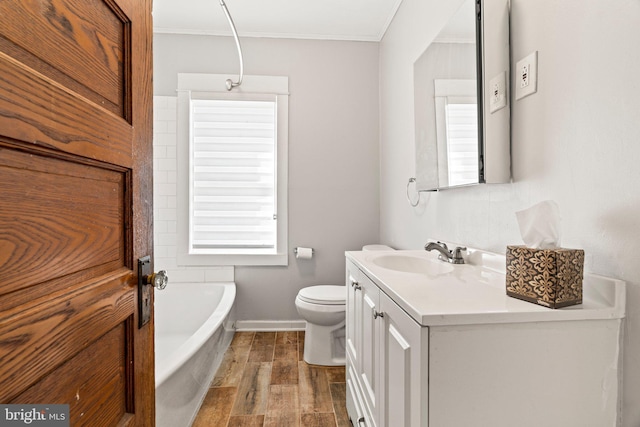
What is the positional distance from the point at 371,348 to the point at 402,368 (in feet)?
1.20

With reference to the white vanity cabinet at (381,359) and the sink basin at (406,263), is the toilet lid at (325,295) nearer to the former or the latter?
the white vanity cabinet at (381,359)

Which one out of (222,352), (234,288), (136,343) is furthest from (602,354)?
(234,288)

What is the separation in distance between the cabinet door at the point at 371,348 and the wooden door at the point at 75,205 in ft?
2.27

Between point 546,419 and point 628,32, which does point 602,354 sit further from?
point 628,32

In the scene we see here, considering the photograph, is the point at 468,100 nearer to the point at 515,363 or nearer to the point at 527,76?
the point at 527,76

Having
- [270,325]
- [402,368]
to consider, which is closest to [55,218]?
[402,368]

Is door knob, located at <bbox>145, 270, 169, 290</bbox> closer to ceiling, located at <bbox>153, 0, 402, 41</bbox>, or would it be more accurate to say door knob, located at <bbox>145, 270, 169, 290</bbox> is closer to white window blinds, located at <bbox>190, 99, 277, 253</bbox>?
white window blinds, located at <bbox>190, 99, 277, 253</bbox>

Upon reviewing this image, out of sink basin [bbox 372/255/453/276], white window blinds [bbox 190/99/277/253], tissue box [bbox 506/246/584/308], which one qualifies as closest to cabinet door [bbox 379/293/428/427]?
tissue box [bbox 506/246/584/308]

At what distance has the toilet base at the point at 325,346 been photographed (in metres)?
2.23

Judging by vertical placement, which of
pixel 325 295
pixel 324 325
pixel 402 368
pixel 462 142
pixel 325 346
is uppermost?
pixel 462 142

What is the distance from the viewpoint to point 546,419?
76cm

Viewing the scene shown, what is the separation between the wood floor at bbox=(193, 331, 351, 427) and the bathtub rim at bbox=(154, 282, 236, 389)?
36 cm

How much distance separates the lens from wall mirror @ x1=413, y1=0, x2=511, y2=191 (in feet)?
3.90

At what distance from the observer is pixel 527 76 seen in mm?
1085
